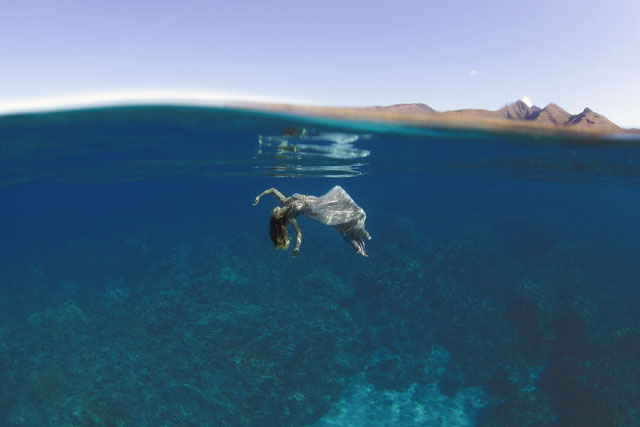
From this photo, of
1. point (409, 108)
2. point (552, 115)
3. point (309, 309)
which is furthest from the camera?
point (309, 309)

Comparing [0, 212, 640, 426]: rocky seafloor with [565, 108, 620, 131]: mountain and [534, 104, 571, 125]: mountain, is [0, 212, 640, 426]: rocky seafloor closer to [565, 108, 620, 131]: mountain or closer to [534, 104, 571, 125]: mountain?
[565, 108, 620, 131]: mountain

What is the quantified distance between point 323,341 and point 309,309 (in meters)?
1.88

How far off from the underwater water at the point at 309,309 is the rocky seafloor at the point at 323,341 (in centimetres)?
8

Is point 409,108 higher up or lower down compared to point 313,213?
higher up

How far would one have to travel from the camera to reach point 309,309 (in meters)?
16.3

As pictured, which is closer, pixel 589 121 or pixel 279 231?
pixel 279 231

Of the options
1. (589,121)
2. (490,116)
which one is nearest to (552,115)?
(589,121)

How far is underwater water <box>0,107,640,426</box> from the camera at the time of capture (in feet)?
42.4

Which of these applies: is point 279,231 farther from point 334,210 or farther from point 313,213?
point 334,210

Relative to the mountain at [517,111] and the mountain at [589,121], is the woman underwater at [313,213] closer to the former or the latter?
the mountain at [517,111]

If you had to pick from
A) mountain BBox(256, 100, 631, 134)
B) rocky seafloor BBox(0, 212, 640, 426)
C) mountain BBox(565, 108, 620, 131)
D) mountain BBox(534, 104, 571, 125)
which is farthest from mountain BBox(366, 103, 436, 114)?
rocky seafloor BBox(0, 212, 640, 426)

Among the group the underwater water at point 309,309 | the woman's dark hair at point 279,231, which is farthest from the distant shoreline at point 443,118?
the woman's dark hair at point 279,231

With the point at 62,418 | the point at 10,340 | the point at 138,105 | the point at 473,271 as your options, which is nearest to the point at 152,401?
the point at 62,418

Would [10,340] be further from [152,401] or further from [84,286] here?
[152,401]
